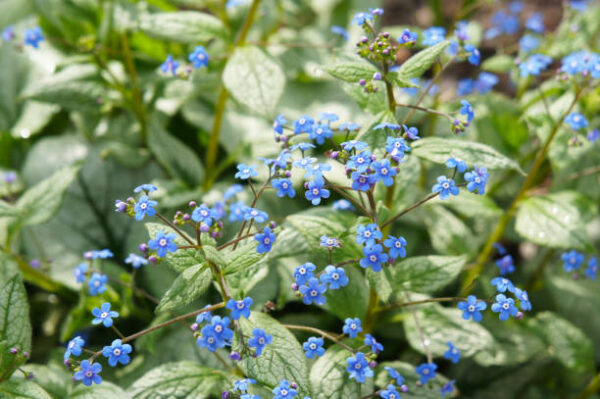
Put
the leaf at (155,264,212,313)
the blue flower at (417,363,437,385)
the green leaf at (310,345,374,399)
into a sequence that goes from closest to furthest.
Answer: the leaf at (155,264,212,313) < the green leaf at (310,345,374,399) < the blue flower at (417,363,437,385)

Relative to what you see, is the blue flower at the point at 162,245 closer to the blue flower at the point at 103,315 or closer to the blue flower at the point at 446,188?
the blue flower at the point at 103,315

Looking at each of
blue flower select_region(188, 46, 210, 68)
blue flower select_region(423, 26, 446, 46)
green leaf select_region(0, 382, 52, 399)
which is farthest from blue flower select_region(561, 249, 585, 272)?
green leaf select_region(0, 382, 52, 399)

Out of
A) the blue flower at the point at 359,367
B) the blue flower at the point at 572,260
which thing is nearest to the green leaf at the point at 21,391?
the blue flower at the point at 359,367

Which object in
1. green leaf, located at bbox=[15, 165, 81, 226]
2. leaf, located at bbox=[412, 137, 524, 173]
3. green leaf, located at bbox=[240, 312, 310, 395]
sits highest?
leaf, located at bbox=[412, 137, 524, 173]

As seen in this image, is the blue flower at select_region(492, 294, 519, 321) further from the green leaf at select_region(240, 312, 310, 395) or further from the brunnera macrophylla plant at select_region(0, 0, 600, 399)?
the green leaf at select_region(240, 312, 310, 395)

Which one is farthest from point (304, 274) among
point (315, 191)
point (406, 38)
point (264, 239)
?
point (406, 38)

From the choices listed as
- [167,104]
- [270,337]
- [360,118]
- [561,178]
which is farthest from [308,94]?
[270,337]

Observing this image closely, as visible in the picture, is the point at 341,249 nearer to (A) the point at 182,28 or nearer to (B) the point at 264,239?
(B) the point at 264,239
